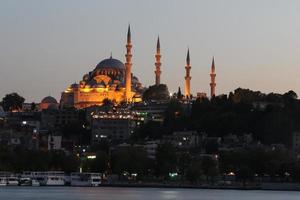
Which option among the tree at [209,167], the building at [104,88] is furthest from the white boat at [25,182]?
the building at [104,88]

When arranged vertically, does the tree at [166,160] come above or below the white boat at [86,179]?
above

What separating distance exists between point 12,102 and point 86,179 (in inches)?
2619

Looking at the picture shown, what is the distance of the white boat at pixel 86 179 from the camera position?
109m

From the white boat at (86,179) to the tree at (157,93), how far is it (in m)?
52.0

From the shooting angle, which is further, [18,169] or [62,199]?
[18,169]

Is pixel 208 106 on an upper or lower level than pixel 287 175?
upper

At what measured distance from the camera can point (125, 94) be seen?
16900cm

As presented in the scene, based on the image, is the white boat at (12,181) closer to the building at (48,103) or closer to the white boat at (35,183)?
the white boat at (35,183)

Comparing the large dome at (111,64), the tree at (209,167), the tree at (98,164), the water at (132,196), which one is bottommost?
the water at (132,196)

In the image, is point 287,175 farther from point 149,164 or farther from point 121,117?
point 121,117

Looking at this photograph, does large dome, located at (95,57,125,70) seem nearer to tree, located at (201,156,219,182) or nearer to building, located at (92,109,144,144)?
building, located at (92,109,144,144)

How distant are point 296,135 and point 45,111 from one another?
4862 centimetres

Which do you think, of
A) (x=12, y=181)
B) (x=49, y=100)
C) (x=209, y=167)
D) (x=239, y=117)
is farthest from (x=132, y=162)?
(x=49, y=100)

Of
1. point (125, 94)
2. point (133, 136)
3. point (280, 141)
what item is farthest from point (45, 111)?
point (280, 141)
